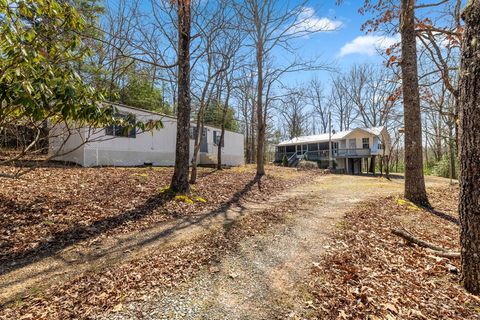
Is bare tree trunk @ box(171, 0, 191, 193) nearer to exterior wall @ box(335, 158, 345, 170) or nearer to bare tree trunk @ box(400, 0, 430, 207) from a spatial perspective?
bare tree trunk @ box(400, 0, 430, 207)

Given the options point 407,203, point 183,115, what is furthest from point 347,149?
point 183,115

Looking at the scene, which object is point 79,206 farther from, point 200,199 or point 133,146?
→ point 133,146

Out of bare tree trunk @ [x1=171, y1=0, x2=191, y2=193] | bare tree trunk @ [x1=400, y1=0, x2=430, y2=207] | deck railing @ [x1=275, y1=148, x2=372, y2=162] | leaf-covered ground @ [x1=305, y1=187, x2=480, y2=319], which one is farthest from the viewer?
deck railing @ [x1=275, y1=148, x2=372, y2=162]

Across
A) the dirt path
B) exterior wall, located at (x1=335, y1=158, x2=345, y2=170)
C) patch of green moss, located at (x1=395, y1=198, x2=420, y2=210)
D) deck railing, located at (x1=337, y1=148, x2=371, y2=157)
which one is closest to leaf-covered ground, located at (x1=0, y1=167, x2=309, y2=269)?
the dirt path

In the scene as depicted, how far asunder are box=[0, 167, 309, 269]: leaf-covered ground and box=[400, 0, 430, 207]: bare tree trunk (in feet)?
15.8

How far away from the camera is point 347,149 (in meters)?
25.4

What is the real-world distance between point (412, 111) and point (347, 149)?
20.0m

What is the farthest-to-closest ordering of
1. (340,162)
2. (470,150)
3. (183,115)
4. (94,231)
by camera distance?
(340,162)
(183,115)
(94,231)
(470,150)

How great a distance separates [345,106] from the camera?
36188 millimetres

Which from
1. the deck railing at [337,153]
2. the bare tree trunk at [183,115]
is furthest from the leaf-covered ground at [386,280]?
the deck railing at [337,153]

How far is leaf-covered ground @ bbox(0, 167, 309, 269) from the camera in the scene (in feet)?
13.9

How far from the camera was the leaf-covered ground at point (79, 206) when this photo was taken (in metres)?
4.23

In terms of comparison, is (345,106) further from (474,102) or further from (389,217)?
(474,102)

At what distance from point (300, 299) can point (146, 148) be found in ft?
45.1
